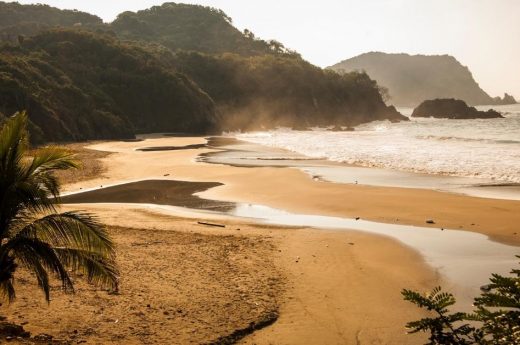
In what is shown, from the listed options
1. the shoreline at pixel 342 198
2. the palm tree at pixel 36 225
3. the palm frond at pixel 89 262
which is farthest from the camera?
the shoreline at pixel 342 198

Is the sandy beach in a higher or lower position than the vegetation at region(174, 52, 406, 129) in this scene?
lower

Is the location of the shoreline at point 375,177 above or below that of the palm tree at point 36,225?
below

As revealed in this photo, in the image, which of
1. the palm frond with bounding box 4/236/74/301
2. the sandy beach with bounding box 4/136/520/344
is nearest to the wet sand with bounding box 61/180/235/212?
the sandy beach with bounding box 4/136/520/344

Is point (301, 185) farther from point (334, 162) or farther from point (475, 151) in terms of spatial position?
point (475, 151)

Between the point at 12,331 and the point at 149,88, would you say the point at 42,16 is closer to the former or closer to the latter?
the point at 149,88

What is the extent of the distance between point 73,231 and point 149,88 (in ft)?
230

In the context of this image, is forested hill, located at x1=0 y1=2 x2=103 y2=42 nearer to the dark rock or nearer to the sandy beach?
the sandy beach

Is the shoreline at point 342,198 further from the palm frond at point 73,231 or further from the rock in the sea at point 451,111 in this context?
the rock in the sea at point 451,111

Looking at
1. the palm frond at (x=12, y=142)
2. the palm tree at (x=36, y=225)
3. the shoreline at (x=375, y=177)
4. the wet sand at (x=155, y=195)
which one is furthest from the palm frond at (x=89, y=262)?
the shoreline at (x=375, y=177)

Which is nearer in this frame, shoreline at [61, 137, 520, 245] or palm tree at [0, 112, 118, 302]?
palm tree at [0, 112, 118, 302]

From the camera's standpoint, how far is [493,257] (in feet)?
35.2

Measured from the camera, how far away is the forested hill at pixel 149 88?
175 feet

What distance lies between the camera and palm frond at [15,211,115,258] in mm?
5875

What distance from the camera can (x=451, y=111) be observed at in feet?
358
